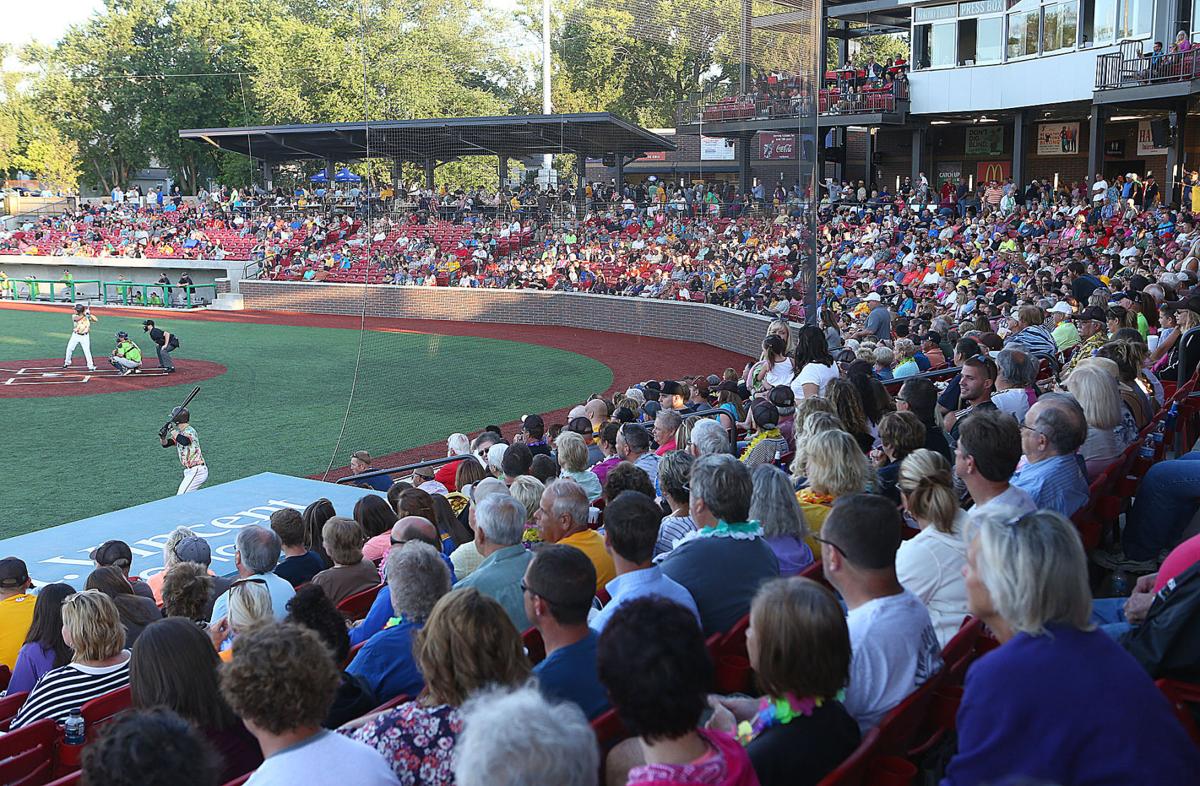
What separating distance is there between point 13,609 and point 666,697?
4461 mm

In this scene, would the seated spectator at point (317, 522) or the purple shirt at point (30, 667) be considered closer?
the purple shirt at point (30, 667)

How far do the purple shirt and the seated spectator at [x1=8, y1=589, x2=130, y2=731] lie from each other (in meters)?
0.31

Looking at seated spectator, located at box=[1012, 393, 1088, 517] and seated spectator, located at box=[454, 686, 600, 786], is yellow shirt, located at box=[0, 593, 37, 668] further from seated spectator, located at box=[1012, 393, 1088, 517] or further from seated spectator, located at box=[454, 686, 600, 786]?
seated spectator, located at box=[1012, 393, 1088, 517]

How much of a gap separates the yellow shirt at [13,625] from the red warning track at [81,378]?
1406cm

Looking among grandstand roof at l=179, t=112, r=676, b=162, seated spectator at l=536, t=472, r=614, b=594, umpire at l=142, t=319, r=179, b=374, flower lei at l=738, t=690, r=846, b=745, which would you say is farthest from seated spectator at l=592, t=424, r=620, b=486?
umpire at l=142, t=319, r=179, b=374

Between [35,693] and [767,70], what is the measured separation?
41.7 ft

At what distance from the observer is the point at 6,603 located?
567 centimetres

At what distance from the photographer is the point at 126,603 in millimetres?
5270

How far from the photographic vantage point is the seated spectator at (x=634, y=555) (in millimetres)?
3857

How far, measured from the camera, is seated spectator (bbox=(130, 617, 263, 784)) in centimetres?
351

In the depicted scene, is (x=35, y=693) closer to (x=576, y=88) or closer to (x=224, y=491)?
(x=224, y=491)

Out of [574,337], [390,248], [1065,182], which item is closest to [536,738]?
[574,337]

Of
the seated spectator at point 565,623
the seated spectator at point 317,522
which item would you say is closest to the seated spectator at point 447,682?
the seated spectator at point 565,623

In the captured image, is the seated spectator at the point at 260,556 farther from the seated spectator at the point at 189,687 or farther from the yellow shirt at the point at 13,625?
the seated spectator at the point at 189,687
